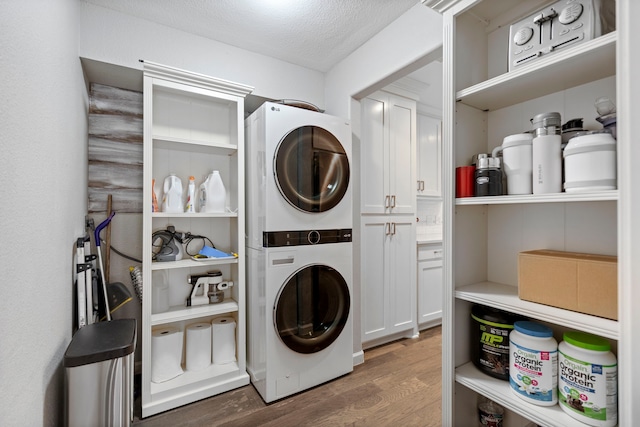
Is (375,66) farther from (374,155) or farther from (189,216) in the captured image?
(189,216)

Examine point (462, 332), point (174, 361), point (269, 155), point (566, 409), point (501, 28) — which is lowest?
point (174, 361)

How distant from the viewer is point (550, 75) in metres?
1.00

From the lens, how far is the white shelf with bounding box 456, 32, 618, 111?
2.81ft

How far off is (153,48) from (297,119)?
1.07 m

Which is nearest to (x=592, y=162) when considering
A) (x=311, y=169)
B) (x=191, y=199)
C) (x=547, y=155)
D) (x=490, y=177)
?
(x=547, y=155)

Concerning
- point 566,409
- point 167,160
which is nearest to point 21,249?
point 167,160

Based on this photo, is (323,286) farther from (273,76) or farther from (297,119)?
(273,76)

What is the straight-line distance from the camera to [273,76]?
235 cm

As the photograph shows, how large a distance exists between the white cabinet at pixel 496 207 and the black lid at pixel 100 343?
1.38 meters

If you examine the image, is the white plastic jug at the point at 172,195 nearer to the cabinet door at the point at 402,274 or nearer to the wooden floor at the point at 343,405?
the wooden floor at the point at 343,405

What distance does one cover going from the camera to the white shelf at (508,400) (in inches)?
35.5

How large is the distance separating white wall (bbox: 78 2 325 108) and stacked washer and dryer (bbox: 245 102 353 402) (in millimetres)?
460

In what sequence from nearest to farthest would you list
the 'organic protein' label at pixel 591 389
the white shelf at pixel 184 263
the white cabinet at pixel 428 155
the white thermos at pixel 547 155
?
the 'organic protein' label at pixel 591 389 < the white thermos at pixel 547 155 < the white shelf at pixel 184 263 < the white cabinet at pixel 428 155

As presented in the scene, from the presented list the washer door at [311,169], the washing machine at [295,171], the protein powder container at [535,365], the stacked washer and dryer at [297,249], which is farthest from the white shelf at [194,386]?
the protein powder container at [535,365]
